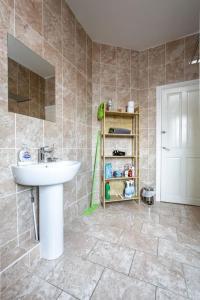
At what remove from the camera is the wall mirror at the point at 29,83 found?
1.13m

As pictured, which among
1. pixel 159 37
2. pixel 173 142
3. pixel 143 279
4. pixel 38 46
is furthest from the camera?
pixel 173 142

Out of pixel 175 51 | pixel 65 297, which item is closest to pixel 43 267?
pixel 65 297

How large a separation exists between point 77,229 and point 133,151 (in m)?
1.46

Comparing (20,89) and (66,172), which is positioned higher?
(20,89)

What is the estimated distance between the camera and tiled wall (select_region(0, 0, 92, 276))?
106 centimetres

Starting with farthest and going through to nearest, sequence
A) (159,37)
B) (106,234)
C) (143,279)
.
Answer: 1. (159,37)
2. (106,234)
3. (143,279)

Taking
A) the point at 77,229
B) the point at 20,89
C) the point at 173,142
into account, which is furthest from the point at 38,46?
the point at 173,142

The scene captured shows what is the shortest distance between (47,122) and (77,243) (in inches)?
46.2

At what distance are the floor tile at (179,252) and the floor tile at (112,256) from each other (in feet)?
0.91

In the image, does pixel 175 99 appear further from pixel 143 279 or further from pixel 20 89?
pixel 143 279

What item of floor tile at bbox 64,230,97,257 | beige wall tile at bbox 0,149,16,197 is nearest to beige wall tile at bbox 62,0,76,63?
beige wall tile at bbox 0,149,16,197

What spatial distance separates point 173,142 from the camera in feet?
7.93

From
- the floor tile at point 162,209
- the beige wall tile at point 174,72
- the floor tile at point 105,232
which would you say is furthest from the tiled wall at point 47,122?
the beige wall tile at point 174,72

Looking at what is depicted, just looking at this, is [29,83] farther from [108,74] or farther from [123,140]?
[123,140]
